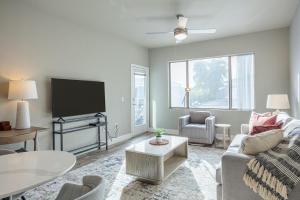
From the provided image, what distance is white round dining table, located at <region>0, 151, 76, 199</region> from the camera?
4.00 feet

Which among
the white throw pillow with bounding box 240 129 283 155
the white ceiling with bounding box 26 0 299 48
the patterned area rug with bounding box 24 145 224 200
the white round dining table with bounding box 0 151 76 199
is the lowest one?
the patterned area rug with bounding box 24 145 224 200

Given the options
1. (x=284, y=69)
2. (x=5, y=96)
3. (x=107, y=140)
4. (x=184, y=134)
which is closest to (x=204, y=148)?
(x=184, y=134)

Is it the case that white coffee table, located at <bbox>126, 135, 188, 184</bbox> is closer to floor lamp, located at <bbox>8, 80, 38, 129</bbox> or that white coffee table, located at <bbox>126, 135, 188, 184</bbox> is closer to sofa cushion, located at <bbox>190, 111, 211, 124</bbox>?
floor lamp, located at <bbox>8, 80, 38, 129</bbox>

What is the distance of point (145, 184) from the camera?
2.86 m

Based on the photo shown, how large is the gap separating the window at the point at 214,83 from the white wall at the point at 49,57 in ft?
6.09

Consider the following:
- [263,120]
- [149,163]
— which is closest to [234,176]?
[149,163]

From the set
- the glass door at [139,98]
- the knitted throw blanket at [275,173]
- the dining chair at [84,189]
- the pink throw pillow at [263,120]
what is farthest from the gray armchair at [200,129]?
the dining chair at [84,189]

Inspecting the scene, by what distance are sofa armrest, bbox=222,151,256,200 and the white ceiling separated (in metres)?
2.53

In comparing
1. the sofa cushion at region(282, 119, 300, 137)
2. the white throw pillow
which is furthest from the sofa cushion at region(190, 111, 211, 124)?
the white throw pillow

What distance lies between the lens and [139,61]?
6223mm

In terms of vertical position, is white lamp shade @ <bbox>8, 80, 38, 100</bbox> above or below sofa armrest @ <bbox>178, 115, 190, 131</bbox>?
above

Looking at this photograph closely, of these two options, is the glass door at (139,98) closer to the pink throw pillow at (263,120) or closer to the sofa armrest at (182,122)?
the sofa armrest at (182,122)

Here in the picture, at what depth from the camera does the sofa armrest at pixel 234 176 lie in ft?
5.96

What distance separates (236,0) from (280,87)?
268cm
